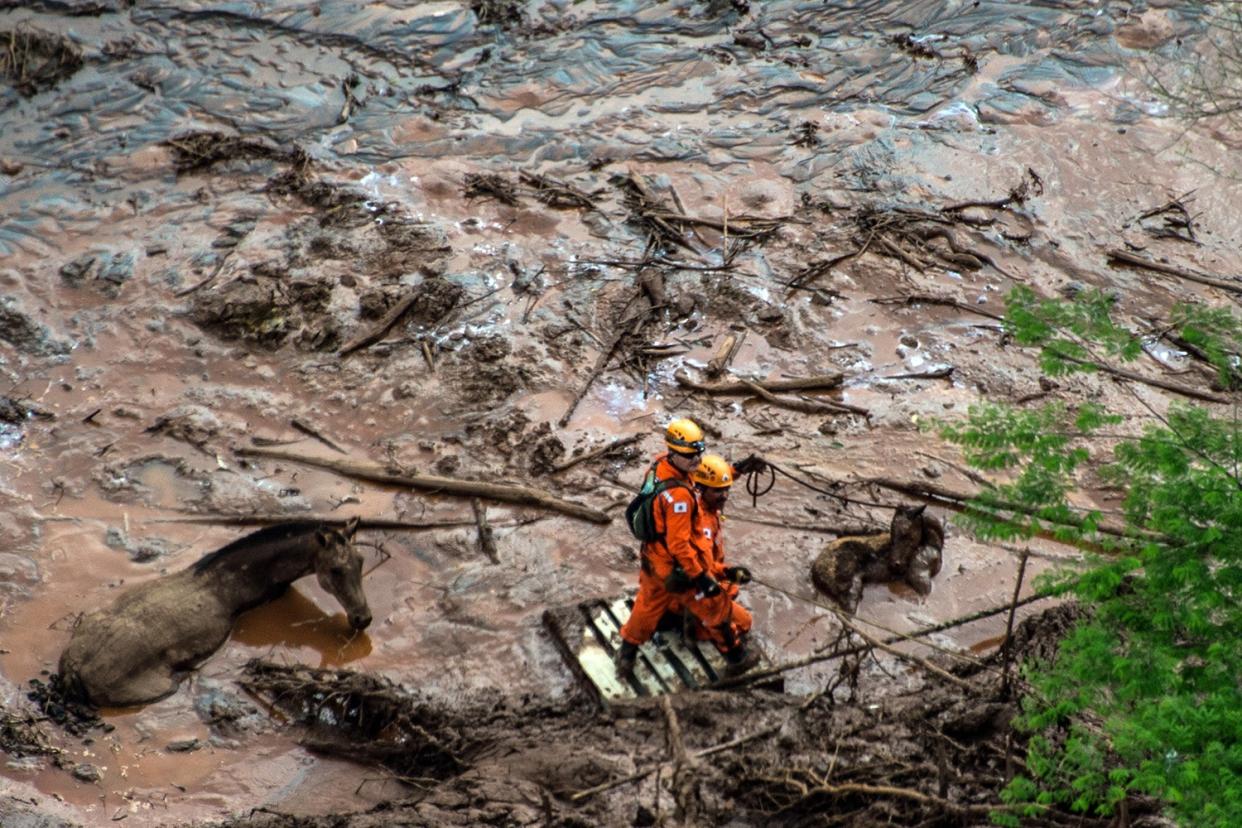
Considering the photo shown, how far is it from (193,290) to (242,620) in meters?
5.00

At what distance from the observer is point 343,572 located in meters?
9.48

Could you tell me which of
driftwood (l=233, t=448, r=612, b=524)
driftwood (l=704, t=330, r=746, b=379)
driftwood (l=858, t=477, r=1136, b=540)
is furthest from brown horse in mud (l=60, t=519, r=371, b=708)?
driftwood (l=858, t=477, r=1136, b=540)

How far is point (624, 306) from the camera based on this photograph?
43.3 ft

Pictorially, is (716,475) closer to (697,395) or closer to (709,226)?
(697,395)

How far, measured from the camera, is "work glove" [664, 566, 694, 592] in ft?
27.2

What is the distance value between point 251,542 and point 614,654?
10.3 ft

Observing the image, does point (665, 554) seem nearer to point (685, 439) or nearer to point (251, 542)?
point (685, 439)

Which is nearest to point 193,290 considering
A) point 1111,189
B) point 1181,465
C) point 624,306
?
point 624,306

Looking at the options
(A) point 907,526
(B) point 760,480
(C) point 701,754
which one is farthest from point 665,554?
(B) point 760,480

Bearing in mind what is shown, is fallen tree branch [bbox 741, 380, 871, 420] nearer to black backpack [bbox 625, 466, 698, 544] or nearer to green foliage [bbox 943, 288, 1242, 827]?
black backpack [bbox 625, 466, 698, 544]

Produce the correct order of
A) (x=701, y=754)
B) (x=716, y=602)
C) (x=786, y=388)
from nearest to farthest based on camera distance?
(x=701, y=754) → (x=716, y=602) → (x=786, y=388)

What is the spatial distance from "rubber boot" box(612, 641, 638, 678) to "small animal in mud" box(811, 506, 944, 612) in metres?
1.99

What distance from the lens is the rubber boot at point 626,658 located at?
8.84m

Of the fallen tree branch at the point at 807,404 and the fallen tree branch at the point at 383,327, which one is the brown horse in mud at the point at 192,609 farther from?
the fallen tree branch at the point at 807,404
